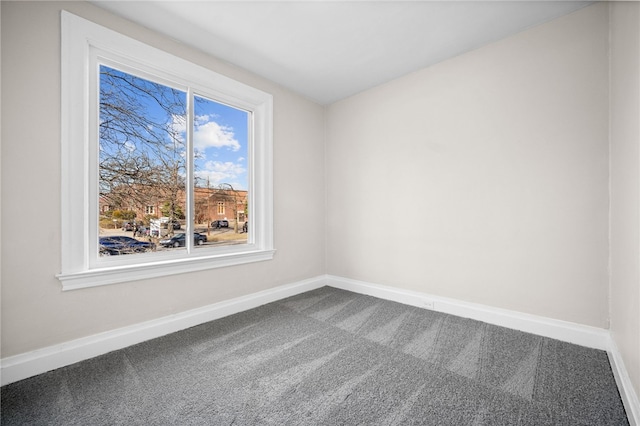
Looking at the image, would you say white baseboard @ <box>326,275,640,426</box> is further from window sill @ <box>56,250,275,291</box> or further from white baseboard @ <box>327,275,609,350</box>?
window sill @ <box>56,250,275,291</box>

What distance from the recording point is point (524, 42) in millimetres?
2254

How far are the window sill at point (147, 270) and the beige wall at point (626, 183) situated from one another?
2.83 meters

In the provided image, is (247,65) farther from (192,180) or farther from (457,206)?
(457,206)

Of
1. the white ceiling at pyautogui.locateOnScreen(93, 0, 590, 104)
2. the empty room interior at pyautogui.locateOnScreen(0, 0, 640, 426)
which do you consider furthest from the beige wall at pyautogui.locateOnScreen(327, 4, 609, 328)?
the white ceiling at pyautogui.locateOnScreen(93, 0, 590, 104)

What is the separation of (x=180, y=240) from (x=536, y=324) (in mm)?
3198

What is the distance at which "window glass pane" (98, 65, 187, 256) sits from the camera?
82.5 inches

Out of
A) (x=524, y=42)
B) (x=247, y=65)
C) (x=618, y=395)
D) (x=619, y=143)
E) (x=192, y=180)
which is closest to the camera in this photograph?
(x=618, y=395)

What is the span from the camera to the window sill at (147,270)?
6.06 feet

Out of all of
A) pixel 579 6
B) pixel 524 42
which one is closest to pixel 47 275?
pixel 524 42

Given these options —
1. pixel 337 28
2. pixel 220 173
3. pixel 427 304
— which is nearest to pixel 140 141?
pixel 220 173

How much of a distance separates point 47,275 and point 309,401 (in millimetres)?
1894

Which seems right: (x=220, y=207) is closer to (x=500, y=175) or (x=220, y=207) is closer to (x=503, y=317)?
(x=500, y=175)

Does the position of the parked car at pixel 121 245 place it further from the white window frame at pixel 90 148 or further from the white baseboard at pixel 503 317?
the white baseboard at pixel 503 317

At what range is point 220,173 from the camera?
2809 millimetres
